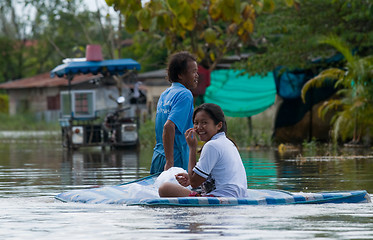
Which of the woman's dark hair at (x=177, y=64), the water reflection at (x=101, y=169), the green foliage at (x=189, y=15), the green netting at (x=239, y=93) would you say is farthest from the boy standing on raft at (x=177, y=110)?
the green netting at (x=239, y=93)

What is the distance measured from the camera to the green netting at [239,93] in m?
26.5

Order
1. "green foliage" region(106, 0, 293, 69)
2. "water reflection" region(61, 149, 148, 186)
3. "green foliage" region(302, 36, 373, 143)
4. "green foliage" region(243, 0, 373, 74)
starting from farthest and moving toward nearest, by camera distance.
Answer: "green foliage" region(243, 0, 373, 74)
"green foliage" region(106, 0, 293, 69)
"green foliage" region(302, 36, 373, 143)
"water reflection" region(61, 149, 148, 186)

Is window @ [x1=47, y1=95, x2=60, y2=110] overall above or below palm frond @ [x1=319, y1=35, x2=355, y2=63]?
below

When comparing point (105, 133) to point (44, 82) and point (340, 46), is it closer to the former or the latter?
point (340, 46)

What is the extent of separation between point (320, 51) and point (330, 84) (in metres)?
1.31

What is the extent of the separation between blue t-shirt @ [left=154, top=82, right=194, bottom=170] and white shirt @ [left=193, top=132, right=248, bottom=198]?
0.59 metres

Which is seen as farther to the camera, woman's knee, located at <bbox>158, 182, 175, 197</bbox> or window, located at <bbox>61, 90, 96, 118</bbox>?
window, located at <bbox>61, 90, 96, 118</bbox>

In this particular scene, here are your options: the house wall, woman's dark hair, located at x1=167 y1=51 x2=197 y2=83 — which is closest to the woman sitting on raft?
woman's dark hair, located at x1=167 y1=51 x2=197 y2=83

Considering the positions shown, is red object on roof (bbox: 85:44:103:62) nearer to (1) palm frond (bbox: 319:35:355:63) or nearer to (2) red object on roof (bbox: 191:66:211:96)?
(2) red object on roof (bbox: 191:66:211:96)

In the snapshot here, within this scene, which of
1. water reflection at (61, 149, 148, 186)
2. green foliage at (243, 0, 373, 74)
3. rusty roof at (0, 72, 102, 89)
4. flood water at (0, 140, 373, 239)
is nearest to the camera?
flood water at (0, 140, 373, 239)

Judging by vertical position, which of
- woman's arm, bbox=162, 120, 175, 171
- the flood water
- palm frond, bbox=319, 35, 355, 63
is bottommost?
the flood water

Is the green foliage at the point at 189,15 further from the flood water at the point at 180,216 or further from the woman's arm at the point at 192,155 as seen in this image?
the woman's arm at the point at 192,155

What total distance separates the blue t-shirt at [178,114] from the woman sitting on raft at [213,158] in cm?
44

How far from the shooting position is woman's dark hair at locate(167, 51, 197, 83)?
30.0ft
